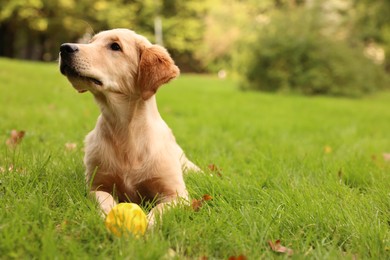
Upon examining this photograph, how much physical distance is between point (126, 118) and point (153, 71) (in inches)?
13.6

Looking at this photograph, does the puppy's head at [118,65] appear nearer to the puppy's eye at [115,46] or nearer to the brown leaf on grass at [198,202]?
the puppy's eye at [115,46]

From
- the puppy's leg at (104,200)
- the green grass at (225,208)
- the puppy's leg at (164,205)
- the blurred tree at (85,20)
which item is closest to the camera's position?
the green grass at (225,208)

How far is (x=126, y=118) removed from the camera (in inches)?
103

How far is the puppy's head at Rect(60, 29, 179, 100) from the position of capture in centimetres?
243

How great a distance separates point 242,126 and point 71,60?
3878 mm

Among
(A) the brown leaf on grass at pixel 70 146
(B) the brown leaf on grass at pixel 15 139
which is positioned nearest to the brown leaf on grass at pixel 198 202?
(A) the brown leaf on grass at pixel 70 146

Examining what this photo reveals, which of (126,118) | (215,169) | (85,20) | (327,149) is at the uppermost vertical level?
(85,20)

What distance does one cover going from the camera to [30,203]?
6.58 feet

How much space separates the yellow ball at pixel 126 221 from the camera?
1848 mm

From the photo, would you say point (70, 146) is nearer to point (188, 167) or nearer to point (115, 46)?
point (188, 167)

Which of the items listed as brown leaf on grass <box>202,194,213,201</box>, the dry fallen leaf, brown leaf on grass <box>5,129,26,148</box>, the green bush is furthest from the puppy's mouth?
the green bush

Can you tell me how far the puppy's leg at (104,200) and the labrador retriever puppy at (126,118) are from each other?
0.02 meters

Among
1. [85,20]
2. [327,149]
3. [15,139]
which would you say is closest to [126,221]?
[15,139]

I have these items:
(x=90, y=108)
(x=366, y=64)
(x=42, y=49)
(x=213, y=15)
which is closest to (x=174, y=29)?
(x=213, y=15)
